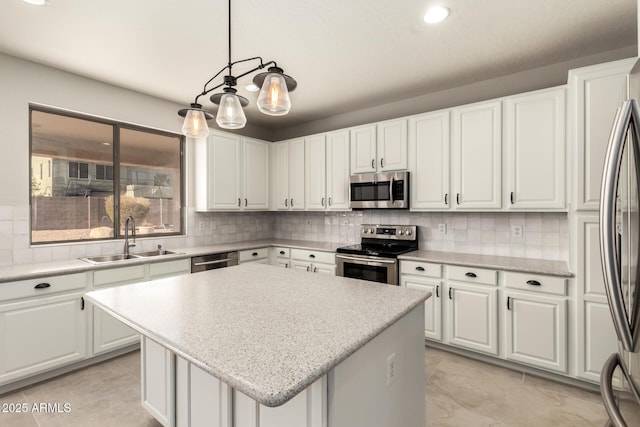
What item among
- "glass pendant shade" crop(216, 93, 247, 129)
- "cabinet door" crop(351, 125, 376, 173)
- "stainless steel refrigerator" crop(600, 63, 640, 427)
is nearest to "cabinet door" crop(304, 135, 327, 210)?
"cabinet door" crop(351, 125, 376, 173)

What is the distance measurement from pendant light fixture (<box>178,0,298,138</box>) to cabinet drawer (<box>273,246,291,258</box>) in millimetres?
2457

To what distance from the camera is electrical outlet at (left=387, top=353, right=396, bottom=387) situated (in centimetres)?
141

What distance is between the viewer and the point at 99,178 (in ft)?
10.7

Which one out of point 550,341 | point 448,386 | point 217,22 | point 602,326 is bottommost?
point 448,386

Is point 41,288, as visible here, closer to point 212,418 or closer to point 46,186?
point 46,186

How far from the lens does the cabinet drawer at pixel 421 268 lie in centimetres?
292

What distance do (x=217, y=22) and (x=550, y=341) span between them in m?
3.44

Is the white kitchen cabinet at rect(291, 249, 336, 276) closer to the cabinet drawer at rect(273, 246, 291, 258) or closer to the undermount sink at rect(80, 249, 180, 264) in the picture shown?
the cabinet drawer at rect(273, 246, 291, 258)

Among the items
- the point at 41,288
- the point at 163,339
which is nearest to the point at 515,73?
the point at 163,339

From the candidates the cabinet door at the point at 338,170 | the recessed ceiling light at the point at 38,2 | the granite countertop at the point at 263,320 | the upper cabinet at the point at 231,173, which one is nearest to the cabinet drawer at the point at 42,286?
the granite countertop at the point at 263,320

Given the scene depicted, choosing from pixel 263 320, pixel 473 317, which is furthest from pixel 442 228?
pixel 263 320

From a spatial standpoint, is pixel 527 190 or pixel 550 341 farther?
pixel 527 190

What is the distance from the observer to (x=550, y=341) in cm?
239

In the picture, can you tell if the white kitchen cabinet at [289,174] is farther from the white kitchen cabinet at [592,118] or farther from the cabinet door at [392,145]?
the white kitchen cabinet at [592,118]
